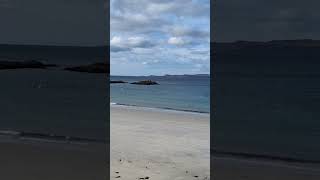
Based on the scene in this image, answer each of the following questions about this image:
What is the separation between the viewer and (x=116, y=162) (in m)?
3.52

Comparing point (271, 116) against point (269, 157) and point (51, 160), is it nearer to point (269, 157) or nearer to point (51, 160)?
point (269, 157)

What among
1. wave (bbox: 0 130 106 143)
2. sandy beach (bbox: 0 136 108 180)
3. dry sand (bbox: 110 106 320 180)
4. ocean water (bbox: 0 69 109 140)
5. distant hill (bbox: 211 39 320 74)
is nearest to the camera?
sandy beach (bbox: 0 136 108 180)

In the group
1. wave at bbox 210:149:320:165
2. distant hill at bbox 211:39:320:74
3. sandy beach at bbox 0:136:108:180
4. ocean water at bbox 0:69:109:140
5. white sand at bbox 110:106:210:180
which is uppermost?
distant hill at bbox 211:39:320:74

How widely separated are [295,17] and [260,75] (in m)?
4.56

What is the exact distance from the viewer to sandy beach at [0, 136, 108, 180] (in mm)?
2848

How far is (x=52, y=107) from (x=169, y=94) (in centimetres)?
660

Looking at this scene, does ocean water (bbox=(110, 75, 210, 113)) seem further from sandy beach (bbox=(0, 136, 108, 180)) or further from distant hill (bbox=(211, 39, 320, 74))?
sandy beach (bbox=(0, 136, 108, 180))

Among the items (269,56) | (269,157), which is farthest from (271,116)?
(269,157)

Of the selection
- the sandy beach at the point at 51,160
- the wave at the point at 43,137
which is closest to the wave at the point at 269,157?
the sandy beach at the point at 51,160

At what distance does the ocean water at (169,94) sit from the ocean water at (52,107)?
247 centimetres

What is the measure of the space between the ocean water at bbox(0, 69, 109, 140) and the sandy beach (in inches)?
10.9

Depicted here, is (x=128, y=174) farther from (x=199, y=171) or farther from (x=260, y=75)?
(x=260, y=75)

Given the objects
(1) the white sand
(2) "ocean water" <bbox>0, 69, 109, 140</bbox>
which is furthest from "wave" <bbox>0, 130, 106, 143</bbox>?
(1) the white sand

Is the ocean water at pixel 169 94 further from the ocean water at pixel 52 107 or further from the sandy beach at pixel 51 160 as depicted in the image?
the sandy beach at pixel 51 160
